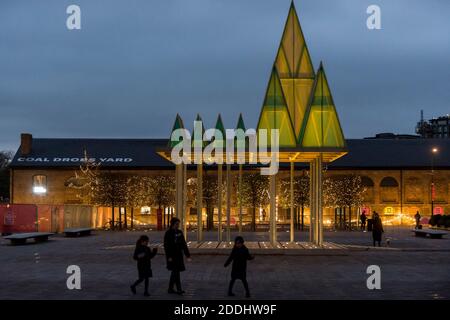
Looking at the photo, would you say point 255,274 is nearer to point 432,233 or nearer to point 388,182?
point 432,233

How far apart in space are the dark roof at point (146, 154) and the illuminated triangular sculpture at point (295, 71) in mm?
42355

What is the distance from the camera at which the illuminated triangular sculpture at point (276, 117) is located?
30859 mm

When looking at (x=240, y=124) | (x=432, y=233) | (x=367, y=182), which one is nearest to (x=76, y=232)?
(x=240, y=124)

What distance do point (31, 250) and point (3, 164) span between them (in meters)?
107

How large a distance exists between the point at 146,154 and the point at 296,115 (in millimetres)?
46413

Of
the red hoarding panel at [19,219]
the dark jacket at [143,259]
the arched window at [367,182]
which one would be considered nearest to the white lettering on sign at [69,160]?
the arched window at [367,182]

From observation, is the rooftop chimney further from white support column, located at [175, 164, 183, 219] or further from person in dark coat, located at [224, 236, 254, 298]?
person in dark coat, located at [224, 236, 254, 298]

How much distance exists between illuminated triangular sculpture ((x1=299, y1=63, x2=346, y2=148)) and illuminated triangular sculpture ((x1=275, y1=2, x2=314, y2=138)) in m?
2.43

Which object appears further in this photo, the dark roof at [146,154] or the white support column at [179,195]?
the dark roof at [146,154]

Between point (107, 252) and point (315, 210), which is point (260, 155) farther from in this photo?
point (107, 252)

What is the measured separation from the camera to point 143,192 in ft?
223

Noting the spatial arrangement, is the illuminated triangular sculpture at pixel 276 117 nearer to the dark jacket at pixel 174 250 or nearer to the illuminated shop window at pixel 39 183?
the dark jacket at pixel 174 250

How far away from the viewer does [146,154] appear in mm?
78375

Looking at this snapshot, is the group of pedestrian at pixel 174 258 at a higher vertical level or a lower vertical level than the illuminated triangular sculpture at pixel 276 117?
lower
